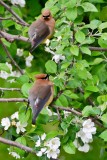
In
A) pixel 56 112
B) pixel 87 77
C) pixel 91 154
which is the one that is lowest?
pixel 91 154

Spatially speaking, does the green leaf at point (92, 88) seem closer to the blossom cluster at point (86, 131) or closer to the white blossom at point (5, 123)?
the blossom cluster at point (86, 131)

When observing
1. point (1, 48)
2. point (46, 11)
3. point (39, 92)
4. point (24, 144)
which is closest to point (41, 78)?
point (39, 92)

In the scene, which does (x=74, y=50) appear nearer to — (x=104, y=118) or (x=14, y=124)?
(x=104, y=118)

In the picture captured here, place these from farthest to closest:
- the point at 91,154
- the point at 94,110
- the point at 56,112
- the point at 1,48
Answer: the point at 91,154 → the point at 1,48 → the point at 56,112 → the point at 94,110

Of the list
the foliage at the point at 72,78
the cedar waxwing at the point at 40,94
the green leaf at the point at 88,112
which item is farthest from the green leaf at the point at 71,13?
the green leaf at the point at 88,112

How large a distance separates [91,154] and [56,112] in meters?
1.85

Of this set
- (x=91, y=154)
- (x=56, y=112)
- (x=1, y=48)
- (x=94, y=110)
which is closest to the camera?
(x=94, y=110)

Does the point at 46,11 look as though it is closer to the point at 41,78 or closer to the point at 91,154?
the point at 41,78

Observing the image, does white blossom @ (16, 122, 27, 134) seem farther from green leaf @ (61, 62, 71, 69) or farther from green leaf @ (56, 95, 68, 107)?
green leaf @ (61, 62, 71, 69)

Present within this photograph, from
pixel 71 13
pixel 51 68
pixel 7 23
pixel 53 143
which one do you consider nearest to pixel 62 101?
pixel 51 68

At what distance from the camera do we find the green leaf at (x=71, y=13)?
401 centimetres

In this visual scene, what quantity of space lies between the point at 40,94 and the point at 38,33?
613 millimetres

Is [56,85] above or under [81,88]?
above

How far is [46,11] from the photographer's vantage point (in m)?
4.52
